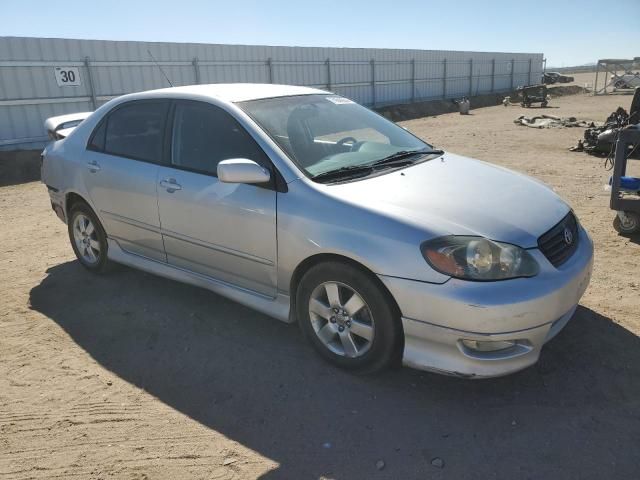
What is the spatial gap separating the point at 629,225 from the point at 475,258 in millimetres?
3669

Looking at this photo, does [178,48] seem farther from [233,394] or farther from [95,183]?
[233,394]

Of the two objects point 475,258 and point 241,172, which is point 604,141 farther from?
point 241,172

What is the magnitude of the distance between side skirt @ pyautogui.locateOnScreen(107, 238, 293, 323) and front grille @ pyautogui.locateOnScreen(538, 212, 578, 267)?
5.10 ft

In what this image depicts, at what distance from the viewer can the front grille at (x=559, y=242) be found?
2.81 m

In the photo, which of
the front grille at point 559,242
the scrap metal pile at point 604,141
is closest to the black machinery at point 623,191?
the front grille at point 559,242

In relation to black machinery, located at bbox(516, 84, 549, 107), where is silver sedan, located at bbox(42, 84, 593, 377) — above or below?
above

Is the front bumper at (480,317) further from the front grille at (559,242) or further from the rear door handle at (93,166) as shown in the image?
the rear door handle at (93,166)

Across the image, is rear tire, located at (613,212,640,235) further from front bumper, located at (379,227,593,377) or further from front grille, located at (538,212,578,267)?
front bumper, located at (379,227,593,377)

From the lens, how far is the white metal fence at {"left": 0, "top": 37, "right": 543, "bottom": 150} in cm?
1232

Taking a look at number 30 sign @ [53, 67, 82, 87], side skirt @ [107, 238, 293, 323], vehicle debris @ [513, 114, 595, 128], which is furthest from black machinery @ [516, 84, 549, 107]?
side skirt @ [107, 238, 293, 323]

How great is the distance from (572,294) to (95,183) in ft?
12.3

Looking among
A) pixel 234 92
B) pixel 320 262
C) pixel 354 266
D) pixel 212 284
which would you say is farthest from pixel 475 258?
pixel 234 92

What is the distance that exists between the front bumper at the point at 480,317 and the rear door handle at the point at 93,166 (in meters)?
2.87

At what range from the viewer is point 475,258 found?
2611 millimetres
